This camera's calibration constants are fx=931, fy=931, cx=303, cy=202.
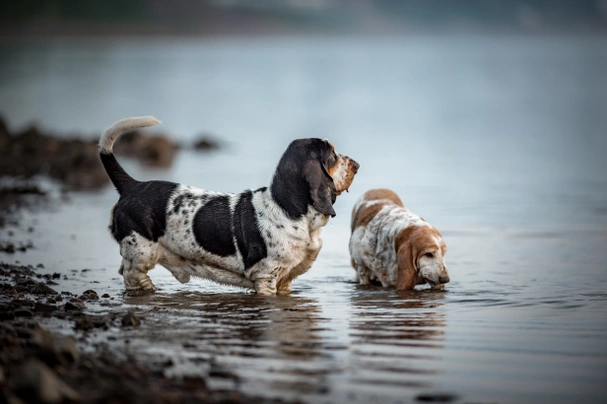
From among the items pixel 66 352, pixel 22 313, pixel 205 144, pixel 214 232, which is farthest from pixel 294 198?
pixel 205 144

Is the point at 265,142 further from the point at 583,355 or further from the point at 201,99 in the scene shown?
the point at 583,355

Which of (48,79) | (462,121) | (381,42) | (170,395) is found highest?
(381,42)

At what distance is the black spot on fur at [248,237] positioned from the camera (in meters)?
7.84

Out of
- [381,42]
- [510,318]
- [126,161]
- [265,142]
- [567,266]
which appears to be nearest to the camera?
[510,318]

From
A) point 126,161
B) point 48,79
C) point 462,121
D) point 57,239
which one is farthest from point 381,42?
point 57,239

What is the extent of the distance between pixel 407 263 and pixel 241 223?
1517 millimetres

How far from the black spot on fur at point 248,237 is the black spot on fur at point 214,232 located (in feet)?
0.21

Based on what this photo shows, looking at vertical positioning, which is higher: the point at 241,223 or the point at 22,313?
the point at 241,223

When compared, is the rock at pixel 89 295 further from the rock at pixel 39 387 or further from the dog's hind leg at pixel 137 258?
the rock at pixel 39 387

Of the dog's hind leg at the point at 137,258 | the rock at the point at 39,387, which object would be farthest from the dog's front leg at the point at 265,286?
the rock at the point at 39,387

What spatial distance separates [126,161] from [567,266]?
1390 centimetres

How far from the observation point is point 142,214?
791 cm

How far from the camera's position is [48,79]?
173 feet

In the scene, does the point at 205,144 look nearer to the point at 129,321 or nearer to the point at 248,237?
the point at 248,237
